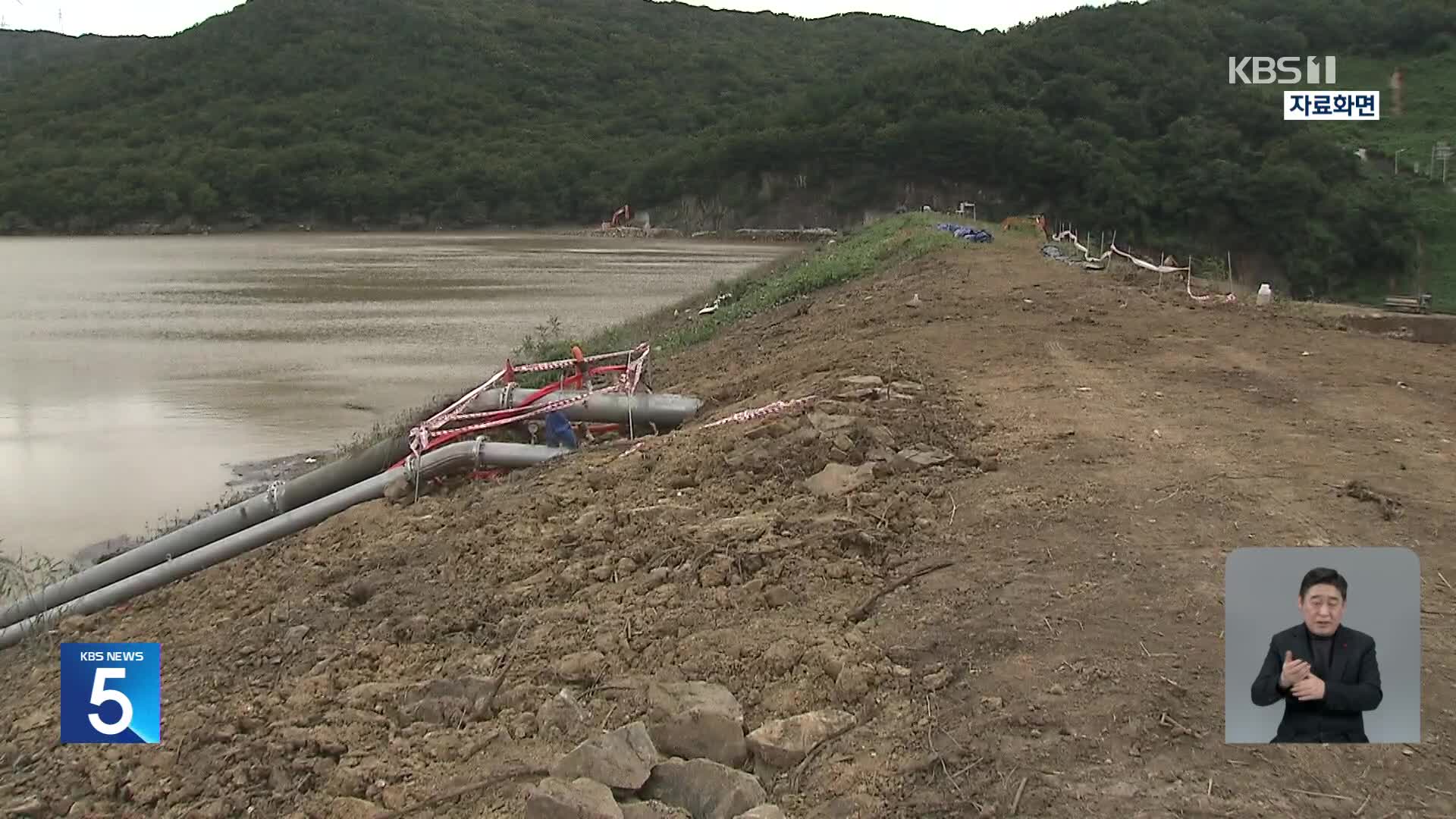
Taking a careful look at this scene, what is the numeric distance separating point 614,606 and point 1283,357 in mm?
6253

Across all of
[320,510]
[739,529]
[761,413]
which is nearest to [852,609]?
[739,529]

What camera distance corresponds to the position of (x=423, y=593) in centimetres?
537

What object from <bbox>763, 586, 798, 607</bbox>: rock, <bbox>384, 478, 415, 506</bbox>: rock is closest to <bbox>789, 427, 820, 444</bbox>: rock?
<bbox>763, 586, 798, 607</bbox>: rock

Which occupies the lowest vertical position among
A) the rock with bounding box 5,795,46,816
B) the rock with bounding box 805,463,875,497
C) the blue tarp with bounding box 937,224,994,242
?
the rock with bounding box 5,795,46,816

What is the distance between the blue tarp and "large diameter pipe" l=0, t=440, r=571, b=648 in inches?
619

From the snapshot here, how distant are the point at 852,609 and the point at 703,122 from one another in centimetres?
9606

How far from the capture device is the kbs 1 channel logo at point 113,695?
3.98m

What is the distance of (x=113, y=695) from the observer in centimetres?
396

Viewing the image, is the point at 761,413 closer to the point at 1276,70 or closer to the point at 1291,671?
the point at 1291,671

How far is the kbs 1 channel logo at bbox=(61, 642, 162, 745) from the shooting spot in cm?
398

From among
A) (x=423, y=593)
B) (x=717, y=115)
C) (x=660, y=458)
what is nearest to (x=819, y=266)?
(x=660, y=458)

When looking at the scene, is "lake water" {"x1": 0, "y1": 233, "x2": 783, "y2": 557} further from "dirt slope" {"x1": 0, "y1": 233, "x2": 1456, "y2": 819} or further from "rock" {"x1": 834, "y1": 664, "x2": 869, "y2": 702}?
"rock" {"x1": 834, "y1": 664, "x2": 869, "y2": 702}

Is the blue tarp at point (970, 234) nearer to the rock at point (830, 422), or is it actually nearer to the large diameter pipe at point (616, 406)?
the large diameter pipe at point (616, 406)

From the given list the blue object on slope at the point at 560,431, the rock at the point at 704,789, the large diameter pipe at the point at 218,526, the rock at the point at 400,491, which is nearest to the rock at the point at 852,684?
the rock at the point at 704,789
